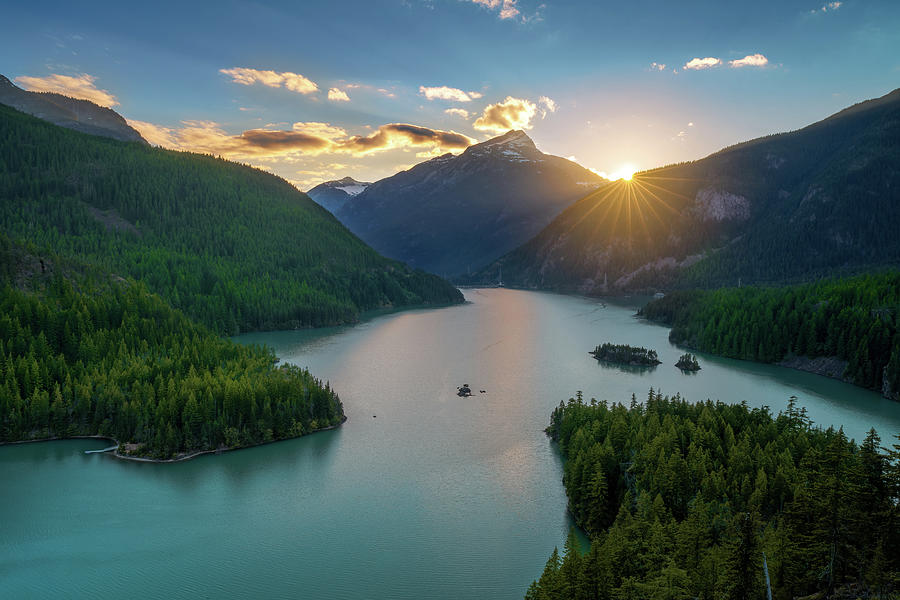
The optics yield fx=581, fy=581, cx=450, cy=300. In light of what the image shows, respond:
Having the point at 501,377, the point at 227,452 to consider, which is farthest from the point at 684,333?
the point at 227,452

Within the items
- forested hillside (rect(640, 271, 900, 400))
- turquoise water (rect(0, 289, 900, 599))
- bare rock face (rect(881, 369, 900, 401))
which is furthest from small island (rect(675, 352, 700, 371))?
bare rock face (rect(881, 369, 900, 401))

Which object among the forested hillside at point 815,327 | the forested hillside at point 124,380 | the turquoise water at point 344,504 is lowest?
the turquoise water at point 344,504

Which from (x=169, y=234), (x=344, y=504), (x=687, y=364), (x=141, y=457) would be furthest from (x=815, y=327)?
(x=169, y=234)

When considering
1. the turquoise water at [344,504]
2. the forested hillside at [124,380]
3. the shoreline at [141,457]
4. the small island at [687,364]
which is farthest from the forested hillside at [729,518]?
the small island at [687,364]

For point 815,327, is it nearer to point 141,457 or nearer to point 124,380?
point 141,457

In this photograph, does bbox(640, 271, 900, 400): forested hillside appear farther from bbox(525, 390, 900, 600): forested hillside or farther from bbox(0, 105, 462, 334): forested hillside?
bbox(0, 105, 462, 334): forested hillside

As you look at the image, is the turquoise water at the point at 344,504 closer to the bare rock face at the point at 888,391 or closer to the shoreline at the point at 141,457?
the shoreline at the point at 141,457
